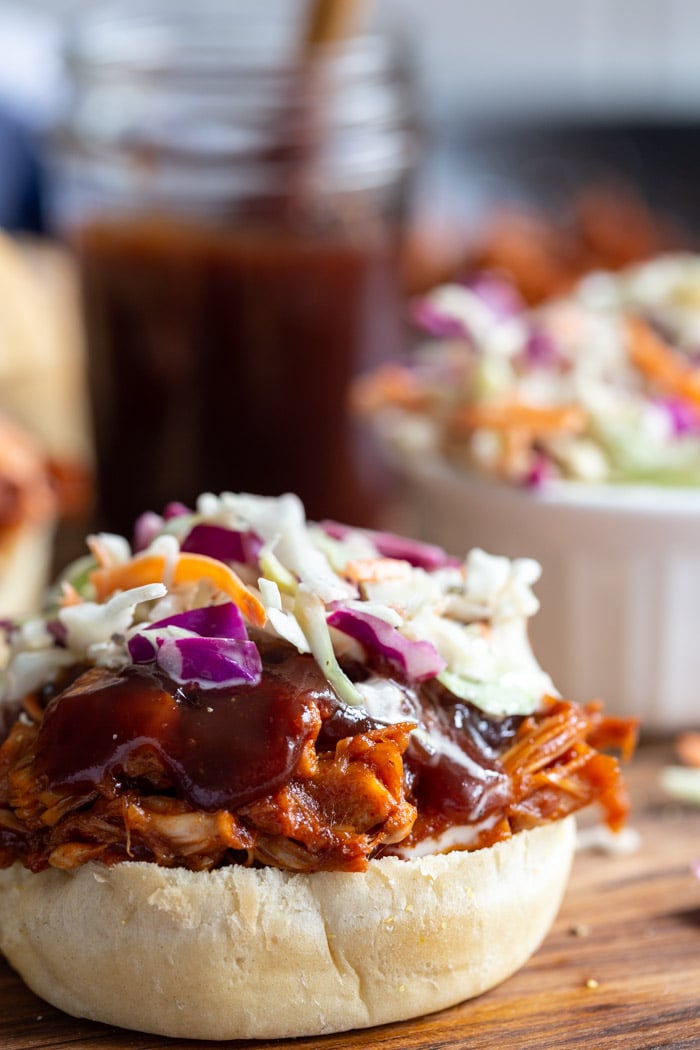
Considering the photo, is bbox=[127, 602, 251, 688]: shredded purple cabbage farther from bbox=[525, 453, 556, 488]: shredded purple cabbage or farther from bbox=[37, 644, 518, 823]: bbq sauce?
bbox=[525, 453, 556, 488]: shredded purple cabbage

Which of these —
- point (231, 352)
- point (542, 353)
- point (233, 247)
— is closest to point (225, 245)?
point (233, 247)

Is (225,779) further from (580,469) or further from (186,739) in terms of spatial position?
(580,469)

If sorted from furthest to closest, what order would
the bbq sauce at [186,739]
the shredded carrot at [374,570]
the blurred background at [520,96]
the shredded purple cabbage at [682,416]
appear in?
the blurred background at [520,96]
the shredded purple cabbage at [682,416]
the shredded carrot at [374,570]
the bbq sauce at [186,739]

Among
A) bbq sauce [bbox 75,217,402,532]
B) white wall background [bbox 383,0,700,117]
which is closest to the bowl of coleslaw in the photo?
bbq sauce [bbox 75,217,402,532]

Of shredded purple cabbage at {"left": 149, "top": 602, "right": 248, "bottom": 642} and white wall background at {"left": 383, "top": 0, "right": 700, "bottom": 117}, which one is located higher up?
white wall background at {"left": 383, "top": 0, "right": 700, "bottom": 117}

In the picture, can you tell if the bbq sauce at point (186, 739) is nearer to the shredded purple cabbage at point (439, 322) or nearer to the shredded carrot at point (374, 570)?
the shredded carrot at point (374, 570)

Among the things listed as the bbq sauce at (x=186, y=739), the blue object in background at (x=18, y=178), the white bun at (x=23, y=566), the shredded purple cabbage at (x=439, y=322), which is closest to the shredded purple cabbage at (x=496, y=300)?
the shredded purple cabbage at (x=439, y=322)

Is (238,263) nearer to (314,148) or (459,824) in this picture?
(314,148)
